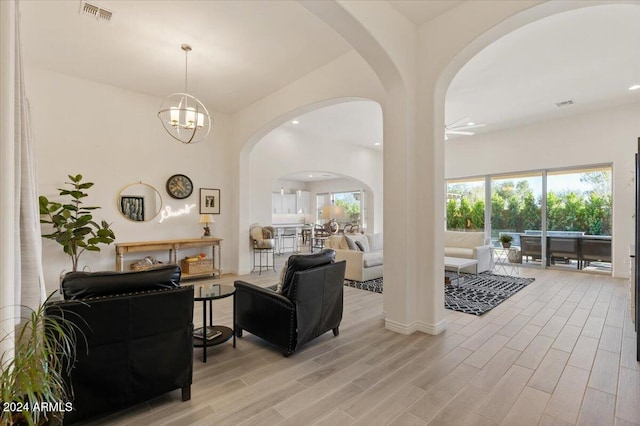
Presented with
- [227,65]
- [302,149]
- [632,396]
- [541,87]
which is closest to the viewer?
[632,396]

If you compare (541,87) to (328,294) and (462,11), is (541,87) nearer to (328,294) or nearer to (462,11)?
(462,11)

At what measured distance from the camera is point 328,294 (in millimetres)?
3064

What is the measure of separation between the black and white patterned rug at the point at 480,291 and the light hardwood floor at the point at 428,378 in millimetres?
484

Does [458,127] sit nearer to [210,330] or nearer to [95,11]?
[210,330]

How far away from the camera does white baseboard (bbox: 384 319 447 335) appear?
3281 millimetres

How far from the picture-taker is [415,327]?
3383 mm

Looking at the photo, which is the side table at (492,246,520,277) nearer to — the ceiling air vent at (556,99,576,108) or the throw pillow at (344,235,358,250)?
the ceiling air vent at (556,99,576,108)

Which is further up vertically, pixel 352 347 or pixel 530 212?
pixel 530 212

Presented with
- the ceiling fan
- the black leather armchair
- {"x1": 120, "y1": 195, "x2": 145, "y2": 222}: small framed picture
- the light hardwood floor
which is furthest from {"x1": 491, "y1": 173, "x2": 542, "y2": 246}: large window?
{"x1": 120, "y1": 195, "x2": 145, "y2": 222}: small framed picture

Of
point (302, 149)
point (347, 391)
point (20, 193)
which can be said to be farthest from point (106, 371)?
point (302, 149)

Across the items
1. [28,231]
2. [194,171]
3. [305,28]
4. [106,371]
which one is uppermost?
[305,28]

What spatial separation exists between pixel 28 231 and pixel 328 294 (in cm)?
232

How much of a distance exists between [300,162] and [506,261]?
602 cm

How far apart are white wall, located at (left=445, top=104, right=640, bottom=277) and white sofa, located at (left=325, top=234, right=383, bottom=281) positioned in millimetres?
4128
